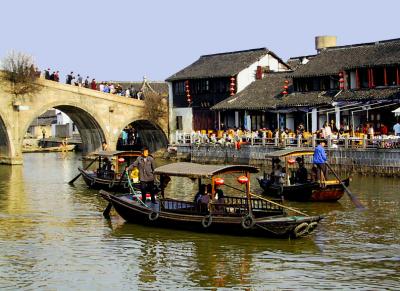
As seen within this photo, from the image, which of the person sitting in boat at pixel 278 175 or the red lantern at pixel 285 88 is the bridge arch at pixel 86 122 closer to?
the red lantern at pixel 285 88

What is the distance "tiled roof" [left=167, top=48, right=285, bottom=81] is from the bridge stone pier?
435 cm

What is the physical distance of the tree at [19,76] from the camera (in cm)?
5550

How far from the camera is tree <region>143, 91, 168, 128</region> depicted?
65.3 m

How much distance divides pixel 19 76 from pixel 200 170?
109 ft

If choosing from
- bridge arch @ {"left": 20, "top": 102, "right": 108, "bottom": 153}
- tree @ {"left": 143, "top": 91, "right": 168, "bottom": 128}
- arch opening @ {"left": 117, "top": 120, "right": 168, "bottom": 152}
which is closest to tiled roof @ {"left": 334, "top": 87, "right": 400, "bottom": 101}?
tree @ {"left": 143, "top": 91, "right": 168, "bottom": 128}

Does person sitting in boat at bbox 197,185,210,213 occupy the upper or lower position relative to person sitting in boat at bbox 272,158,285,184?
lower

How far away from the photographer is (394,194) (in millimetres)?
34250

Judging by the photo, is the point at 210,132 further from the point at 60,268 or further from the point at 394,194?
Result: the point at 60,268

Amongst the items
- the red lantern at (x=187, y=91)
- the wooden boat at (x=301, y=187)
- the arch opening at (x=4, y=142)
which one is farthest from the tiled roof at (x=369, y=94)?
the arch opening at (x=4, y=142)

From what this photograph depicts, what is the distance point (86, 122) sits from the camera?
6372 cm

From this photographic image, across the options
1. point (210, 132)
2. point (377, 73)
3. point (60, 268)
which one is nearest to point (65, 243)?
point (60, 268)

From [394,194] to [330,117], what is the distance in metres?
18.2

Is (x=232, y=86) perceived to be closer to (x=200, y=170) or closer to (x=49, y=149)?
(x=49, y=149)

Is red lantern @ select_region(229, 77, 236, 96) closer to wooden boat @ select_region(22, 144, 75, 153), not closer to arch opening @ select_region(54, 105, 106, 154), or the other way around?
arch opening @ select_region(54, 105, 106, 154)
